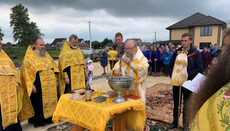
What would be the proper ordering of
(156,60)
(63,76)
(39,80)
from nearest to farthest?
1. (39,80)
2. (63,76)
3. (156,60)

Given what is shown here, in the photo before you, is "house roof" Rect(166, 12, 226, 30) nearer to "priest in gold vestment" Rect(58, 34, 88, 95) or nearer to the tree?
"priest in gold vestment" Rect(58, 34, 88, 95)

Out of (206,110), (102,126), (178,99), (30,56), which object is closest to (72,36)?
(30,56)

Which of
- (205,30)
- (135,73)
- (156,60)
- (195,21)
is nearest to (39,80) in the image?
(135,73)

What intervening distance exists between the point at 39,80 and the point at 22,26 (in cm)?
4297

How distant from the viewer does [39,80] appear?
3.79 metres

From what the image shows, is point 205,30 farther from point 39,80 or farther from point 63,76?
point 39,80

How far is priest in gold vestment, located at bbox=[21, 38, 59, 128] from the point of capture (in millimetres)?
3672

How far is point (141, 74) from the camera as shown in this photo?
2.85m

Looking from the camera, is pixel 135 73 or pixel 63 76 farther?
pixel 63 76

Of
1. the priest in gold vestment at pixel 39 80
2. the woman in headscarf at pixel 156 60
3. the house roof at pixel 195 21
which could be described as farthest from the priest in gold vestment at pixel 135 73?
the house roof at pixel 195 21

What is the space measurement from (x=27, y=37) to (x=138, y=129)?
42.1 meters

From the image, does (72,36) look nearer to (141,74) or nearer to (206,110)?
(141,74)

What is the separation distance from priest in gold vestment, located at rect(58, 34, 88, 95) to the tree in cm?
3855

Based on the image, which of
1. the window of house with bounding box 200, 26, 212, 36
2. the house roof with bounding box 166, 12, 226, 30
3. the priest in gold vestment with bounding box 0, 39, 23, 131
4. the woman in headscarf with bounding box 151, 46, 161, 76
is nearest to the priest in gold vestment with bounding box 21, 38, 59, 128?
the priest in gold vestment with bounding box 0, 39, 23, 131
